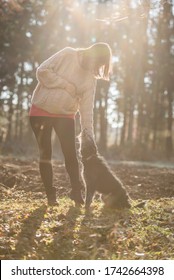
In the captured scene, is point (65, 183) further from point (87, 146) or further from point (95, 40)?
point (95, 40)

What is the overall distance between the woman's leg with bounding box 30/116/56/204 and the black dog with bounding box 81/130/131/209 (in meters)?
0.56

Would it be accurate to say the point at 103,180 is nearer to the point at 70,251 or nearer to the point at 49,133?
the point at 49,133

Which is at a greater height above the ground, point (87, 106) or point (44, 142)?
point (87, 106)

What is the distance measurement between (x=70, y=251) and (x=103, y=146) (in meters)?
29.1

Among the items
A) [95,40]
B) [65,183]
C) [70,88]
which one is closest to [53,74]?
[70,88]

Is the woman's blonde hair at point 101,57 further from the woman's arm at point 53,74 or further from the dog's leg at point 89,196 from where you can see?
the dog's leg at point 89,196

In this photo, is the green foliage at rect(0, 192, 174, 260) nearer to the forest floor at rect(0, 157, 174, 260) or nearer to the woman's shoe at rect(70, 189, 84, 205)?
the forest floor at rect(0, 157, 174, 260)

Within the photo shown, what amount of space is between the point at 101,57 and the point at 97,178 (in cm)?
184

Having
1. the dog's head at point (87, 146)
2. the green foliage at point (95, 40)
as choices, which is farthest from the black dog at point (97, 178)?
the green foliage at point (95, 40)

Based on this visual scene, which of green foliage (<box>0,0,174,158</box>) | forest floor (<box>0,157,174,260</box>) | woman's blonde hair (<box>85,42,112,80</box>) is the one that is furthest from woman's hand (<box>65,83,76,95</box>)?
green foliage (<box>0,0,174,158</box>)

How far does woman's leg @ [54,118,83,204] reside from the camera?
22.1 feet

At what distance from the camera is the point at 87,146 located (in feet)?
22.8

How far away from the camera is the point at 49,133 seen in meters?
6.73
